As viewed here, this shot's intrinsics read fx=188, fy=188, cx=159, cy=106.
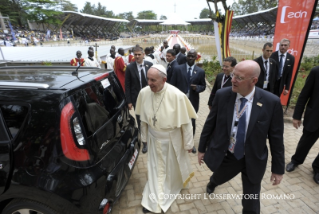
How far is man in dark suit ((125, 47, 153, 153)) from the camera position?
3930 mm

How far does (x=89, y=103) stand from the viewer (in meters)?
2.01

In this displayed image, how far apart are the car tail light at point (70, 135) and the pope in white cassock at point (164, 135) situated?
899 mm

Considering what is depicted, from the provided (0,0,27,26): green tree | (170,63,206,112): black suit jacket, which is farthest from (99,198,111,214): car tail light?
(0,0,27,26): green tree

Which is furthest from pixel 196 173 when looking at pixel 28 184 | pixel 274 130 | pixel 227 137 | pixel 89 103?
pixel 28 184

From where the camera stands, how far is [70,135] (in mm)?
1687

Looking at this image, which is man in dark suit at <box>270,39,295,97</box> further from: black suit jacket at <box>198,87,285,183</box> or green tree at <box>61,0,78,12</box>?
green tree at <box>61,0,78,12</box>

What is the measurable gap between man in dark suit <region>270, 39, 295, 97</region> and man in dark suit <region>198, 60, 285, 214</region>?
11.0ft

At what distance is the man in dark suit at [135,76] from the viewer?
12.9ft

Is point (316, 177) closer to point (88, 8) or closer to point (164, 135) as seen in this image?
point (164, 135)

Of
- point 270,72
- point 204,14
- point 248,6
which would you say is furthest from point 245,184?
point 204,14

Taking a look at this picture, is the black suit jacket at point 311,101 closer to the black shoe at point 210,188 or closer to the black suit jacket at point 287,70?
the black shoe at point 210,188

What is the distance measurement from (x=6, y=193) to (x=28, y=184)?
1.04 feet

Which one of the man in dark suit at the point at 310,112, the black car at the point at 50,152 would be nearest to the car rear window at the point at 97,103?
the black car at the point at 50,152

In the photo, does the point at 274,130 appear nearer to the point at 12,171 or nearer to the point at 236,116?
the point at 236,116
